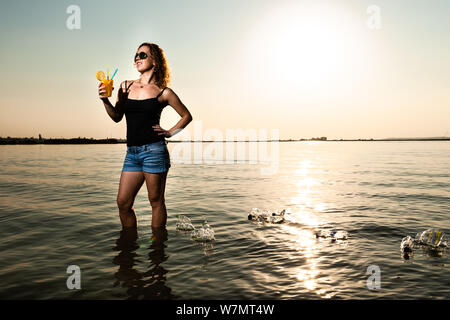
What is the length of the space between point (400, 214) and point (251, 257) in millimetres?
5681

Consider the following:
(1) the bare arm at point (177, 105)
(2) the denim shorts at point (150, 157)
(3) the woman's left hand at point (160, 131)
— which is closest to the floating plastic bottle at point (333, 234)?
(2) the denim shorts at point (150, 157)

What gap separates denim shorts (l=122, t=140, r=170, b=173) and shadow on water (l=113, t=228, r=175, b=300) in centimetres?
132

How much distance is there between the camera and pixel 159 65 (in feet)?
17.4

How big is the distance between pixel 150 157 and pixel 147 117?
1.99 ft

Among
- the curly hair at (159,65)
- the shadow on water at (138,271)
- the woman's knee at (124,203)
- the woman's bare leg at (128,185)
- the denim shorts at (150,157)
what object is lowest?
the shadow on water at (138,271)

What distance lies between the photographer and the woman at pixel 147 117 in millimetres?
5078

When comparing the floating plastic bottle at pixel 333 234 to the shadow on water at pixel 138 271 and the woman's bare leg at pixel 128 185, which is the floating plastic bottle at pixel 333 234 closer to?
Result: the shadow on water at pixel 138 271

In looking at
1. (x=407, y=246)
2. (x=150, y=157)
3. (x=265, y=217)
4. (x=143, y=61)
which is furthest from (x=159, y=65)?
(x=407, y=246)

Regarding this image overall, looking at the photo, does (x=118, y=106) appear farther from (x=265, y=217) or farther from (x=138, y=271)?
(x=265, y=217)

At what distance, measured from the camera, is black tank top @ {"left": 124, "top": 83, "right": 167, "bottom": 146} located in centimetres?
505

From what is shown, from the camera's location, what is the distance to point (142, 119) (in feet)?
16.6
